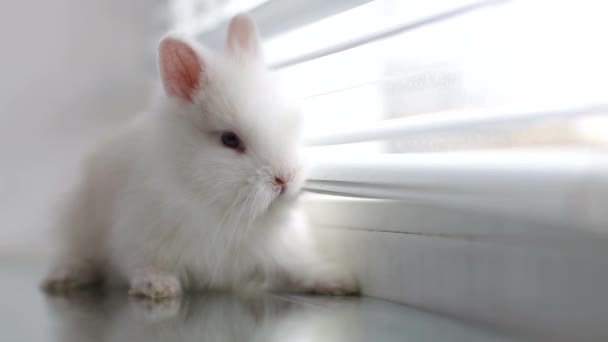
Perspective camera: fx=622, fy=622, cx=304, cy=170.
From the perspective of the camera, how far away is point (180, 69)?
1.35 m

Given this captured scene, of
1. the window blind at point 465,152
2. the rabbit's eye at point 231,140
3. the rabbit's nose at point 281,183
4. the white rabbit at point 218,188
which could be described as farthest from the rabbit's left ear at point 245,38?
the rabbit's nose at point 281,183

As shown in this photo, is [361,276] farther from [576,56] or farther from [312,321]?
[576,56]

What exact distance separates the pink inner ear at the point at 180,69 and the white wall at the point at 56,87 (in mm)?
1035

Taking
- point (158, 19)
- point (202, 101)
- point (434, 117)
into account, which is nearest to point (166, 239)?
point (202, 101)

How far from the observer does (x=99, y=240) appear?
1.64m

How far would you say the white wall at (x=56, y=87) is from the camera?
2.26 metres

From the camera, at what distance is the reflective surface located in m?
0.99

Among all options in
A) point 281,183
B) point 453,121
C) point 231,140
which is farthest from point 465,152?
point 231,140

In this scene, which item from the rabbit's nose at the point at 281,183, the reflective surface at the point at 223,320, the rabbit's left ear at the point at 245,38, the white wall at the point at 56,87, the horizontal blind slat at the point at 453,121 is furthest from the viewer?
the white wall at the point at 56,87

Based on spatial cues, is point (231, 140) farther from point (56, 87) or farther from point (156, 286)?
point (56, 87)

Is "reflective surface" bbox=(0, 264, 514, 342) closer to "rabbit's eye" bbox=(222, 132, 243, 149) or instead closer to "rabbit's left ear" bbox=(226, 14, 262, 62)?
"rabbit's eye" bbox=(222, 132, 243, 149)

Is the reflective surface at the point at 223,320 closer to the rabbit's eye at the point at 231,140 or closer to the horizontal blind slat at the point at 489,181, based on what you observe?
the horizontal blind slat at the point at 489,181

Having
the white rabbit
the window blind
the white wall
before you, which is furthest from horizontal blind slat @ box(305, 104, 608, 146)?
the white wall

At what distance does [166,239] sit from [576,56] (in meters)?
0.91
